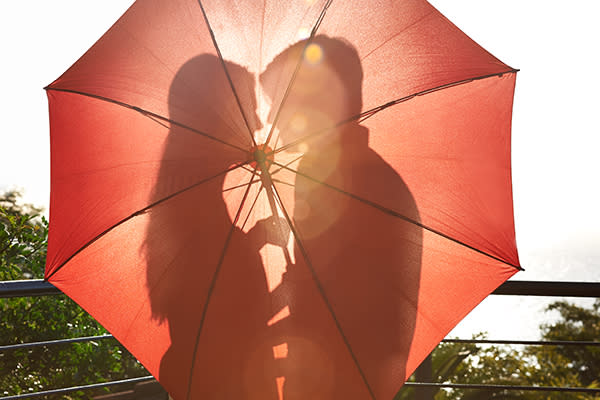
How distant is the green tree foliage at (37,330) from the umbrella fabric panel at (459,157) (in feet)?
14.9

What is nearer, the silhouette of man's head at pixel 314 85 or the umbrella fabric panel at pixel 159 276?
the silhouette of man's head at pixel 314 85

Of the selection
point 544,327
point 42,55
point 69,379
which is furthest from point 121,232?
point 544,327

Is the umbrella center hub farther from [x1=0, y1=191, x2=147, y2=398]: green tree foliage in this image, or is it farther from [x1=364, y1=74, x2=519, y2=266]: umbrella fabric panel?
[x1=0, y1=191, x2=147, y2=398]: green tree foliage

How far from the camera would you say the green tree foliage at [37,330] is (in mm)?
5051

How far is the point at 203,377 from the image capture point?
5.66 ft

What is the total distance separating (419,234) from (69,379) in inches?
226

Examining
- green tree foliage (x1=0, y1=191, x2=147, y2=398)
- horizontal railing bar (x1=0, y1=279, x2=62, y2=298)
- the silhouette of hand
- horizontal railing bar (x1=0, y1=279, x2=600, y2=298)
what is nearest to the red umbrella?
the silhouette of hand

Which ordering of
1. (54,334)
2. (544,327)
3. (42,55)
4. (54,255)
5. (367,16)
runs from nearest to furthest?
(367,16) → (54,255) → (54,334) → (42,55) → (544,327)

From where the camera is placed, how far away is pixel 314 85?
158 centimetres

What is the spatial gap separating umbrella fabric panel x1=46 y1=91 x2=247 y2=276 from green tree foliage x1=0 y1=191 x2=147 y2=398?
3695 mm

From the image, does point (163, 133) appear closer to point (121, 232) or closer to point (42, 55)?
point (121, 232)

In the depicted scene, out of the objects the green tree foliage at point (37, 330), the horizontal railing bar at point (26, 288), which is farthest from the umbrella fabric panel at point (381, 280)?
the green tree foliage at point (37, 330)

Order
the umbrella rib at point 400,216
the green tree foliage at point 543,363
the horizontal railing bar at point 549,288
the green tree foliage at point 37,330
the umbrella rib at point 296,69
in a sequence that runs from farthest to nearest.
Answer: the green tree foliage at point 543,363, the green tree foliage at point 37,330, the horizontal railing bar at point 549,288, the umbrella rib at point 400,216, the umbrella rib at point 296,69

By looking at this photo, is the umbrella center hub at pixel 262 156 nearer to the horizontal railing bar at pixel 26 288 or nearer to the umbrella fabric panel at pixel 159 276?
the umbrella fabric panel at pixel 159 276
